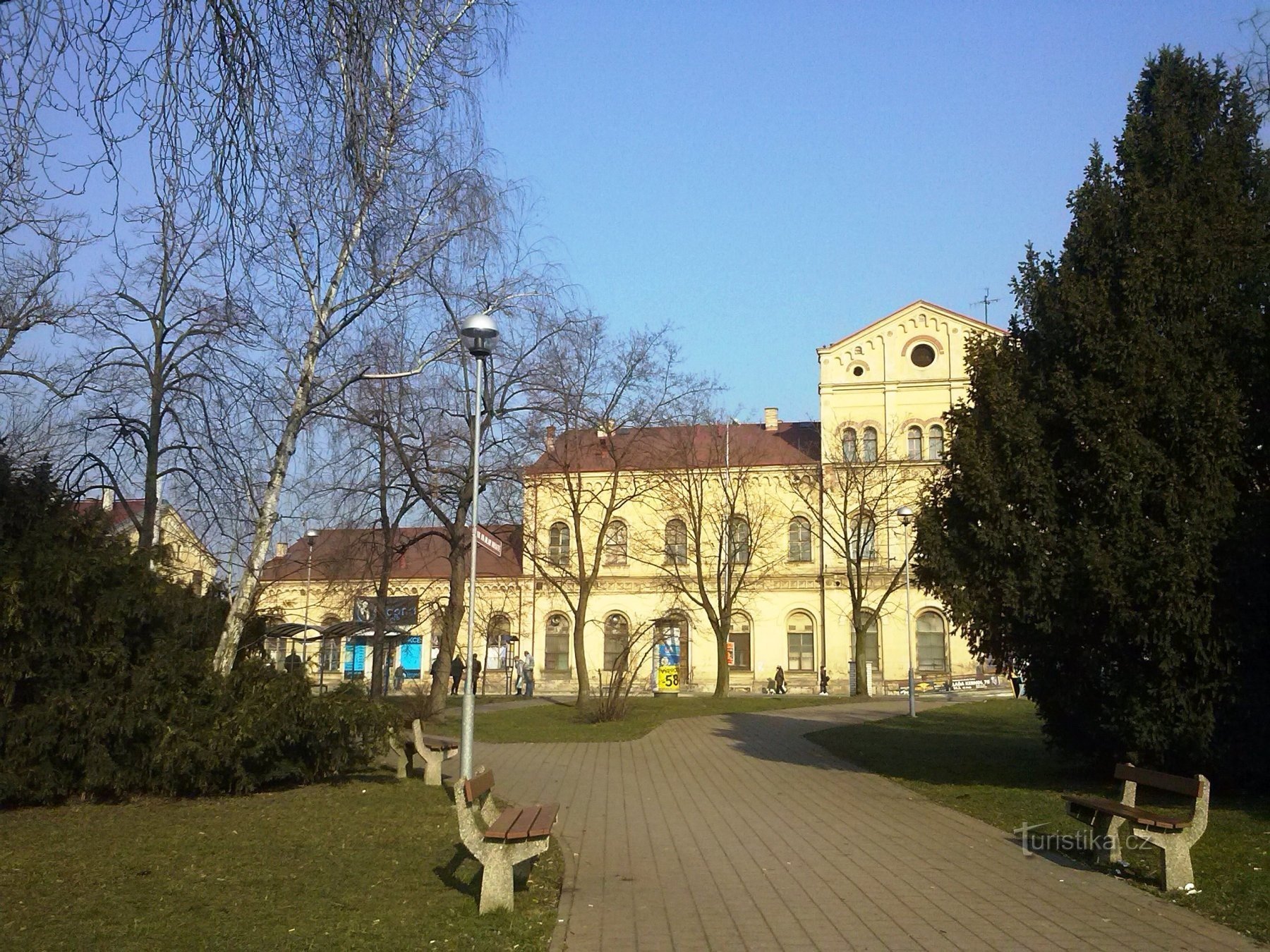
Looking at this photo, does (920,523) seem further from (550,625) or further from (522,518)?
(550,625)

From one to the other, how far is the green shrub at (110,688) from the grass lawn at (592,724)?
32.4ft

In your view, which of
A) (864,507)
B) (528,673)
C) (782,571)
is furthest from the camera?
(782,571)

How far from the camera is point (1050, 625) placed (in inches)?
534

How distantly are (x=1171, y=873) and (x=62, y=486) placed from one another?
13180mm

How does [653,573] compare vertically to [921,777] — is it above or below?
above

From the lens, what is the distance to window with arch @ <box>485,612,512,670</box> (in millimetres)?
49219

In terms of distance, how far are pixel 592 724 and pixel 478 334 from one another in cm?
1503

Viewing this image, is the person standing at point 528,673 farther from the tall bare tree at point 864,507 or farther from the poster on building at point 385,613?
the tall bare tree at point 864,507

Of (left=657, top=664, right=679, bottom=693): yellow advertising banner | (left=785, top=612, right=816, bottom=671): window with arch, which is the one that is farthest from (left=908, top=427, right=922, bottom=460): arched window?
(left=657, top=664, right=679, bottom=693): yellow advertising banner

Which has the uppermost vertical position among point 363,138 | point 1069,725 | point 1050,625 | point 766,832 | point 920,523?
point 363,138

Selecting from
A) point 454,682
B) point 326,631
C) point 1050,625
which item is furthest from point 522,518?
point 1050,625

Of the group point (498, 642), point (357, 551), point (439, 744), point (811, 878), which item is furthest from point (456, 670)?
point (811, 878)

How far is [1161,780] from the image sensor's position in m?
9.23

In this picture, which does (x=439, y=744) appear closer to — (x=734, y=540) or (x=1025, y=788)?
(x=1025, y=788)
